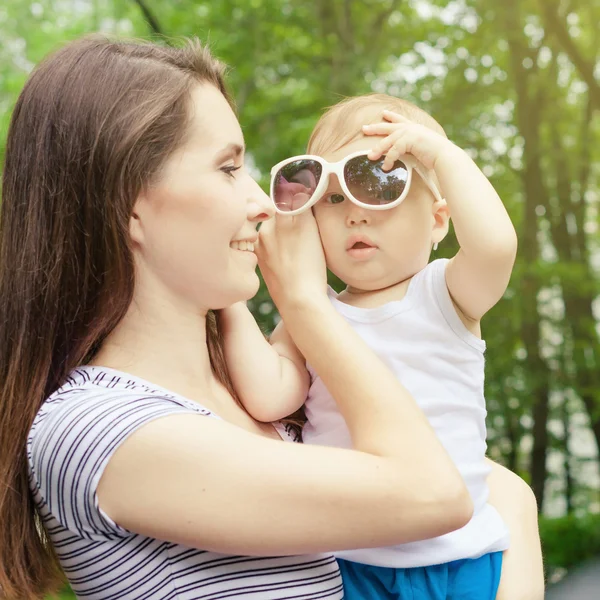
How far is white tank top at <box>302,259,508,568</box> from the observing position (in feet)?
5.49

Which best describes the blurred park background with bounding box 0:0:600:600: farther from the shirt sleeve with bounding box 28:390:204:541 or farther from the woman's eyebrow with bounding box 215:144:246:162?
the shirt sleeve with bounding box 28:390:204:541

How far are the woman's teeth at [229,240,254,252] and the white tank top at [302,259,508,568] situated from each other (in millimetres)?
277

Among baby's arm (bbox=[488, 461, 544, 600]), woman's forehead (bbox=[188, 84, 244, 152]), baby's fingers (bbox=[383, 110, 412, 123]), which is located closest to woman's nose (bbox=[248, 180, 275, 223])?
woman's forehead (bbox=[188, 84, 244, 152])

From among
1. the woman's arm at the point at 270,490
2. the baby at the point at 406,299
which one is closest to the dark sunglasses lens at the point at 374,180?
the baby at the point at 406,299

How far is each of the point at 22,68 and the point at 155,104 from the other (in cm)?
831

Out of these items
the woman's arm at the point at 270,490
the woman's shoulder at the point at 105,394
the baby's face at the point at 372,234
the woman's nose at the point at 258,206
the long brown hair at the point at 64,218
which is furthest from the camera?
the baby's face at the point at 372,234

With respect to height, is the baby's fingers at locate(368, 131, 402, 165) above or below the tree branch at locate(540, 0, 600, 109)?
below

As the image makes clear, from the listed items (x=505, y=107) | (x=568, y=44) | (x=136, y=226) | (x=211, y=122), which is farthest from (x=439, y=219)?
(x=505, y=107)

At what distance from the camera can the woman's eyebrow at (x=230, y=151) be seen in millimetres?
1571

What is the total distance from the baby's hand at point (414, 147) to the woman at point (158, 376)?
0.82 feet

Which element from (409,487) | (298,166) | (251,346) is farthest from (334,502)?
(298,166)

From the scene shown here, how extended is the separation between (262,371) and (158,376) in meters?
0.25

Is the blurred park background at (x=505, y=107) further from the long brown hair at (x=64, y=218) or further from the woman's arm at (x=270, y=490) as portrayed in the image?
the woman's arm at (x=270, y=490)

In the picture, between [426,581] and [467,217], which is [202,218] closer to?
[467,217]
